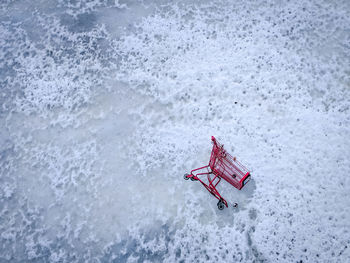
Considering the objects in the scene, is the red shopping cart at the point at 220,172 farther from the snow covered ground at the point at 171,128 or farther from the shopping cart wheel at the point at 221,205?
the snow covered ground at the point at 171,128

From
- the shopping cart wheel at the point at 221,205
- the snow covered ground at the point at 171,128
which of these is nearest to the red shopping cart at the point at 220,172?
the shopping cart wheel at the point at 221,205

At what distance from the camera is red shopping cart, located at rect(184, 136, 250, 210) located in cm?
308

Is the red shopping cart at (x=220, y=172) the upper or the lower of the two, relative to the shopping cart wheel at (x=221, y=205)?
upper

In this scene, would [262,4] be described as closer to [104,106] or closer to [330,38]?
[330,38]

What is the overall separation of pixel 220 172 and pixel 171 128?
3.08 feet

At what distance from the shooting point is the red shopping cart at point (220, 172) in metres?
3.08

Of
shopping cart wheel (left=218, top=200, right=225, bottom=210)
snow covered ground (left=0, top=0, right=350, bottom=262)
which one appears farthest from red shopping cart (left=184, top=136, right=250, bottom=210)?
snow covered ground (left=0, top=0, right=350, bottom=262)

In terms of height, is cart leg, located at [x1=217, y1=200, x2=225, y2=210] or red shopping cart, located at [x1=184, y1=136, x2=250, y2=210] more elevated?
red shopping cart, located at [x1=184, y1=136, x2=250, y2=210]

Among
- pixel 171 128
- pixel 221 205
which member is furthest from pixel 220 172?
pixel 171 128

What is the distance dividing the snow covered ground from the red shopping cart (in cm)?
10

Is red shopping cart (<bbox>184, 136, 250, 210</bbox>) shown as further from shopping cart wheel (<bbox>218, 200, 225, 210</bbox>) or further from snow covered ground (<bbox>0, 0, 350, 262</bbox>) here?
snow covered ground (<bbox>0, 0, 350, 262</bbox>)

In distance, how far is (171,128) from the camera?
3559 mm

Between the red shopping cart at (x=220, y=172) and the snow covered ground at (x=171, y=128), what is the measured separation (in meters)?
0.10

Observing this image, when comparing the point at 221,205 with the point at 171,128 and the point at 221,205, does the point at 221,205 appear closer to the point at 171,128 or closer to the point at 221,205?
the point at 221,205
